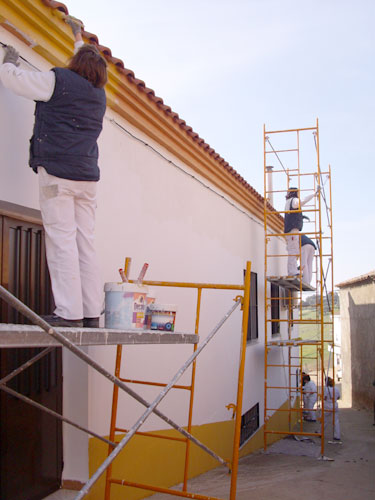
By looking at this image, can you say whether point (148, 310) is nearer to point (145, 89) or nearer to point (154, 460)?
point (154, 460)

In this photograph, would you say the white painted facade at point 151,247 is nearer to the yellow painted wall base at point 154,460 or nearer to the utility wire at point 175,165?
the utility wire at point 175,165

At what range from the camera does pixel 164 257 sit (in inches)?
246

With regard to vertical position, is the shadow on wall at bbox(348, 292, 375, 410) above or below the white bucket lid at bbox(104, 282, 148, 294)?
below

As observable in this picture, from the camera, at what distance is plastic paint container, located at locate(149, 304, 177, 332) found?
3426 millimetres

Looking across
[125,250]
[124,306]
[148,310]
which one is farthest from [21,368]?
[125,250]

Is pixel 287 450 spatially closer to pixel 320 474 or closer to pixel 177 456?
pixel 320 474

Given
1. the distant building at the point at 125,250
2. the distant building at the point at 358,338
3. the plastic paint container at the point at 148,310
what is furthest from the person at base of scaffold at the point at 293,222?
the plastic paint container at the point at 148,310

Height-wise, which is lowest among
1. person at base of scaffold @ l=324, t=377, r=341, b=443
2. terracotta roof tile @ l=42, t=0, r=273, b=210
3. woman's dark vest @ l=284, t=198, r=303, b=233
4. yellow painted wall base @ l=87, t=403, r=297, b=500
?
person at base of scaffold @ l=324, t=377, r=341, b=443

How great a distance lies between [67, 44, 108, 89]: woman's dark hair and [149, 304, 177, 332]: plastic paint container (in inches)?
58.5

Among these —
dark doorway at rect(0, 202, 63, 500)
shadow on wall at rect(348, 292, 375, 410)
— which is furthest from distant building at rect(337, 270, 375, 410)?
dark doorway at rect(0, 202, 63, 500)

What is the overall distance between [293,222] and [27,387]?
7844 millimetres

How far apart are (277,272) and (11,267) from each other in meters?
9.58

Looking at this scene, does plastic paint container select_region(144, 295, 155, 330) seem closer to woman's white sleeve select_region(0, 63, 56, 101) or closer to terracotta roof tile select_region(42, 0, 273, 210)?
woman's white sleeve select_region(0, 63, 56, 101)

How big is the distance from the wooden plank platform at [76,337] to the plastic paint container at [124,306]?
26 cm
